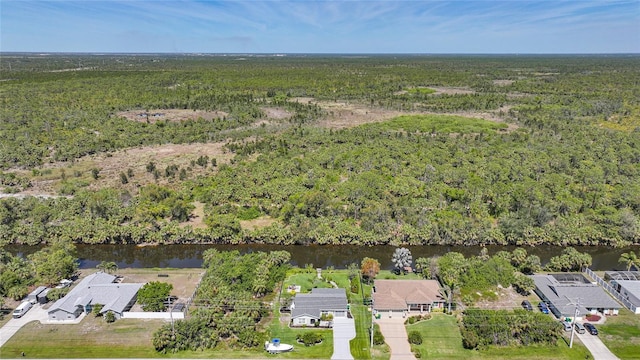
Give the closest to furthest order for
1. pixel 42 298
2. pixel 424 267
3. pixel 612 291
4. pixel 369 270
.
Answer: pixel 42 298
pixel 612 291
pixel 369 270
pixel 424 267

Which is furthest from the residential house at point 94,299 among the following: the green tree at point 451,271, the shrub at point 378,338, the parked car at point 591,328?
the parked car at point 591,328

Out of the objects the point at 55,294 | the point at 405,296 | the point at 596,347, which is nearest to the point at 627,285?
the point at 596,347

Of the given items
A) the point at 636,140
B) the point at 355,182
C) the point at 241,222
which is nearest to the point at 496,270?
the point at 355,182

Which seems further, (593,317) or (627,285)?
(627,285)

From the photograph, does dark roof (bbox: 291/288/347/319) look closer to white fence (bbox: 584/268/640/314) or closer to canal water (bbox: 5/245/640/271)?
canal water (bbox: 5/245/640/271)

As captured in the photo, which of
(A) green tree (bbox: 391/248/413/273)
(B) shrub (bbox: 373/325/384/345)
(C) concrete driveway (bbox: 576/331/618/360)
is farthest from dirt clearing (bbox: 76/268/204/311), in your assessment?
(C) concrete driveway (bbox: 576/331/618/360)

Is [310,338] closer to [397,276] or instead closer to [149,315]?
[397,276]
